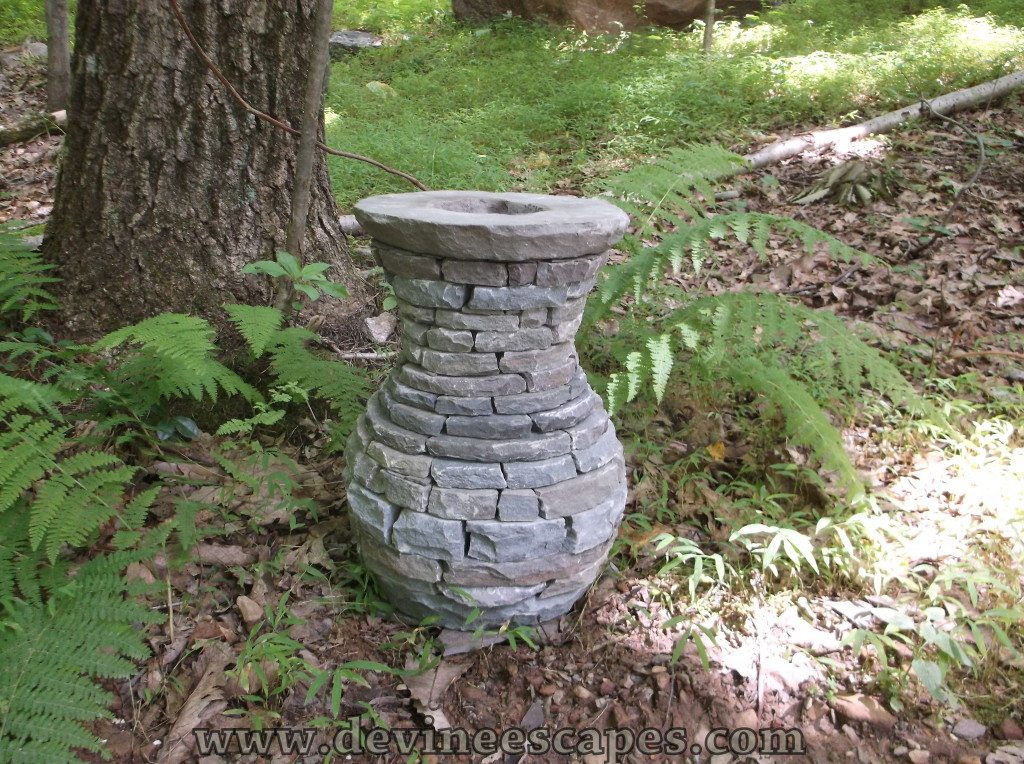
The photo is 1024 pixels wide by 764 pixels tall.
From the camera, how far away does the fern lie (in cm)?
252

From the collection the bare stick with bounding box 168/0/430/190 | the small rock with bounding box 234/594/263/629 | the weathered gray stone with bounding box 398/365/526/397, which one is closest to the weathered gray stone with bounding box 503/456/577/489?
the weathered gray stone with bounding box 398/365/526/397

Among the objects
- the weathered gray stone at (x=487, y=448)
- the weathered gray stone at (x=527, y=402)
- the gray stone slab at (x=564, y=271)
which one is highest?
the gray stone slab at (x=564, y=271)

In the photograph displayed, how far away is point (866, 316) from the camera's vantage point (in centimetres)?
371

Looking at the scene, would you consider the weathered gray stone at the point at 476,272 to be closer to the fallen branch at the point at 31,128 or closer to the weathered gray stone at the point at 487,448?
the weathered gray stone at the point at 487,448

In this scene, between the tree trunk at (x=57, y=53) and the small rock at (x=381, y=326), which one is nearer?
the small rock at (x=381, y=326)

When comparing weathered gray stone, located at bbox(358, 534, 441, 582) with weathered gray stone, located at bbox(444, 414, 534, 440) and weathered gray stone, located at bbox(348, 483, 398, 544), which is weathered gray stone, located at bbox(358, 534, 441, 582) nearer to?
weathered gray stone, located at bbox(348, 483, 398, 544)

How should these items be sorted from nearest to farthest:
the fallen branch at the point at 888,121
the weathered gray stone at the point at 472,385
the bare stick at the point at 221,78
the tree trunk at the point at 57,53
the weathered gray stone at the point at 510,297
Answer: the weathered gray stone at the point at 510,297, the weathered gray stone at the point at 472,385, the bare stick at the point at 221,78, the tree trunk at the point at 57,53, the fallen branch at the point at 888,121

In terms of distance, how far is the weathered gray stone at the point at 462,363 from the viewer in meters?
A: 1.90

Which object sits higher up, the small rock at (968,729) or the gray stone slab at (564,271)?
the gray stone slab at (564,271)

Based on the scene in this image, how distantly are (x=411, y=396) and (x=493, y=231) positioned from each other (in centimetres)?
56

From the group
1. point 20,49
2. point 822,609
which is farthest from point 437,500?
point 20,49

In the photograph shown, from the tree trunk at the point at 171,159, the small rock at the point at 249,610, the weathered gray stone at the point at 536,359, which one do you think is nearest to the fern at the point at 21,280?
the tree trunk at the point at 171,159

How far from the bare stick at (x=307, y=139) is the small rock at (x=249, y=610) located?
115cm

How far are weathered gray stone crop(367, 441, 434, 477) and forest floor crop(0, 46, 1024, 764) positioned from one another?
1.57ft
